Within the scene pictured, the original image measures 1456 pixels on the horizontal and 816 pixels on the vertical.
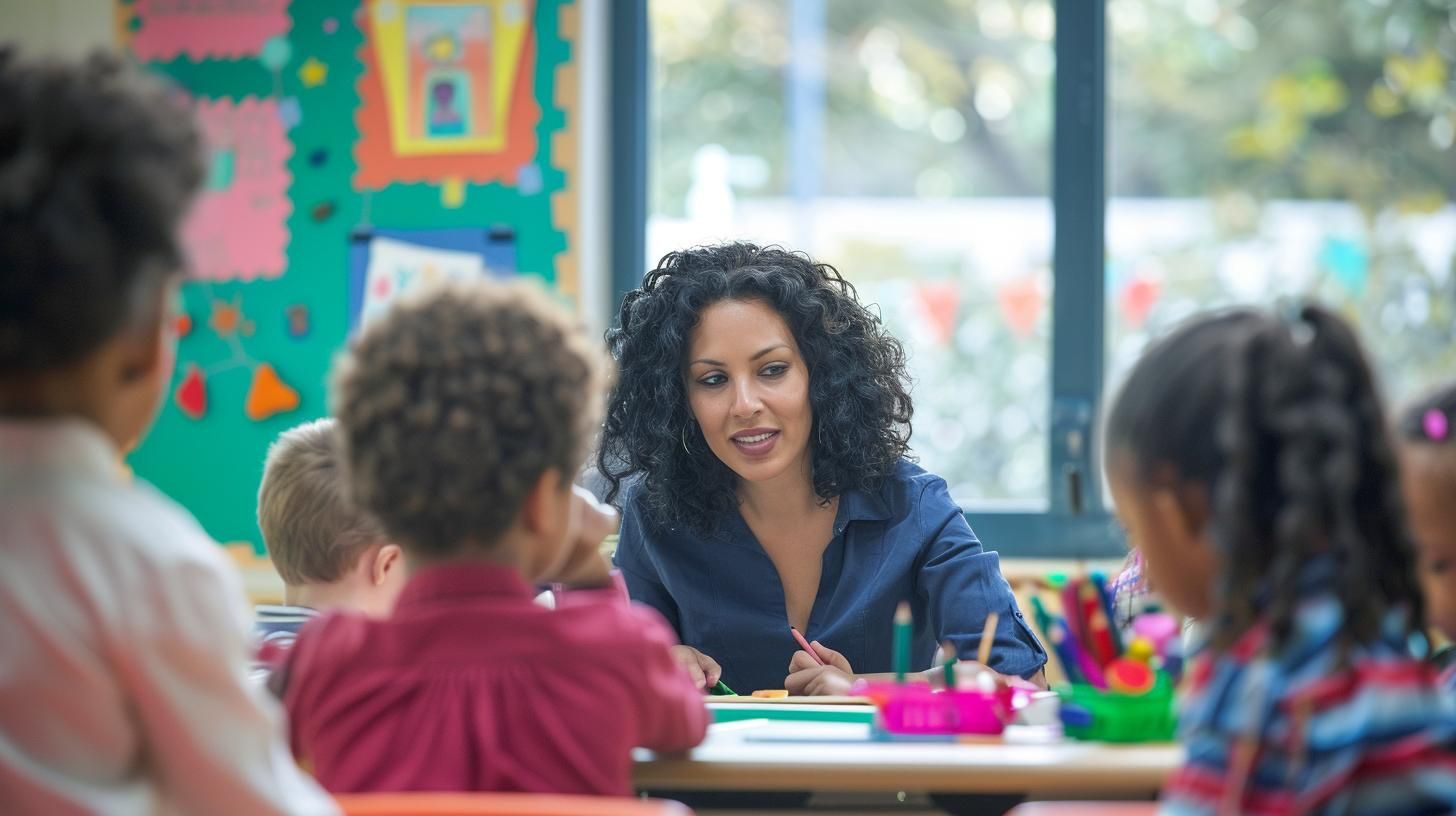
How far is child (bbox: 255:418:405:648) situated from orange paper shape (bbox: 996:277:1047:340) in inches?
95.4

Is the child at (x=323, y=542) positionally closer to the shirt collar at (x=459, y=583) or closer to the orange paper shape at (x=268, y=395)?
the shirt collar at (x=459, y=583)

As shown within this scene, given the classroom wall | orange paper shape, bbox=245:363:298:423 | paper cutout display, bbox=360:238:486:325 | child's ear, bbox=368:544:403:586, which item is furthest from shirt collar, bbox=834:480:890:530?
orange paper shape, bbox=245:363:298:423

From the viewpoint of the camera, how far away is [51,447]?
3.66 feet

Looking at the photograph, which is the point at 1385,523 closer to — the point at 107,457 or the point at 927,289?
the point at 107,457

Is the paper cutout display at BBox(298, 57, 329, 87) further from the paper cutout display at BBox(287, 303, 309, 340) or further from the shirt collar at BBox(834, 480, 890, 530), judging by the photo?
the shirt collar at BBox(834, 480, 890, 530)

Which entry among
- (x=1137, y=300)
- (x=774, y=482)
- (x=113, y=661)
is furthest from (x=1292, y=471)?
(x=1137, y=300)

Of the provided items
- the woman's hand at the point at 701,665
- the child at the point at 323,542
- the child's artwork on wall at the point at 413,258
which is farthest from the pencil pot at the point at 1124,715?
the child's artwork on wall at the point at 413,258

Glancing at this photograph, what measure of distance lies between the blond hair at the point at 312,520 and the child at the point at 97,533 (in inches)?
30.3

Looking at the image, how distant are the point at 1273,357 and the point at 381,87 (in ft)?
10.0

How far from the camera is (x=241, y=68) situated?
3.94 metres

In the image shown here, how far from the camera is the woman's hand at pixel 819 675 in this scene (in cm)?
205

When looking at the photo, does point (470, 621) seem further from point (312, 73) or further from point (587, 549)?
point (312, 73)

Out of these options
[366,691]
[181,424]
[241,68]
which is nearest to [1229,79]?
[241,68]

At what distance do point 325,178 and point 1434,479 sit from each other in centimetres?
299
